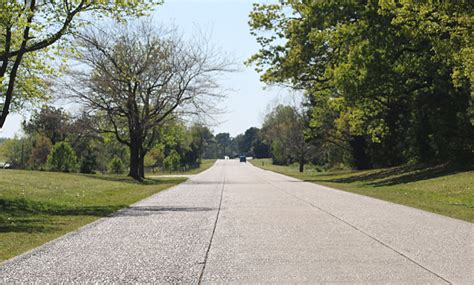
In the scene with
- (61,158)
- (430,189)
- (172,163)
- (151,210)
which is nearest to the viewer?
(151,210)

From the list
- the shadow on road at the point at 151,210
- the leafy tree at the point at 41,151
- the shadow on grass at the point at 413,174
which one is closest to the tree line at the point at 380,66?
the shadow on grass at the point at 413,174

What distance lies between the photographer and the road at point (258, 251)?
25.7 ft

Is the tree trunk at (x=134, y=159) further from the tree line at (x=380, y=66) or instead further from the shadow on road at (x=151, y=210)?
the shadow on road at (x=151, y=210)

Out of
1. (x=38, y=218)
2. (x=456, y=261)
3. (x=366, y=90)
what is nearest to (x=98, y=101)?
(x=366, y=90)

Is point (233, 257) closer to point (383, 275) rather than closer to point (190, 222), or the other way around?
point (383, 275)

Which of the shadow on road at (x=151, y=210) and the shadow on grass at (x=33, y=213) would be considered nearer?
the shadow on grass at (x=33, y=213)

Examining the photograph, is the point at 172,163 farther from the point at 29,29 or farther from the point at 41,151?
the point at 29,29

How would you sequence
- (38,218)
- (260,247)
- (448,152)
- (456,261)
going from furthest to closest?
(448,152)
(38,218)
(260,247)
(456,261)

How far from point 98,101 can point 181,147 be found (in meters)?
62.1

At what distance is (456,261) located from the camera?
8773 millimetres

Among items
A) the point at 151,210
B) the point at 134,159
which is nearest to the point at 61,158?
the point at 134,159

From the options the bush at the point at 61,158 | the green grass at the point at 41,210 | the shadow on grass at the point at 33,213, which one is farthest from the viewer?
the bush at the point at 61,158

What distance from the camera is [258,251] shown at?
986 centimetres

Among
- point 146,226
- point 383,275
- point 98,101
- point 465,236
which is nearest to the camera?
point 383,275
